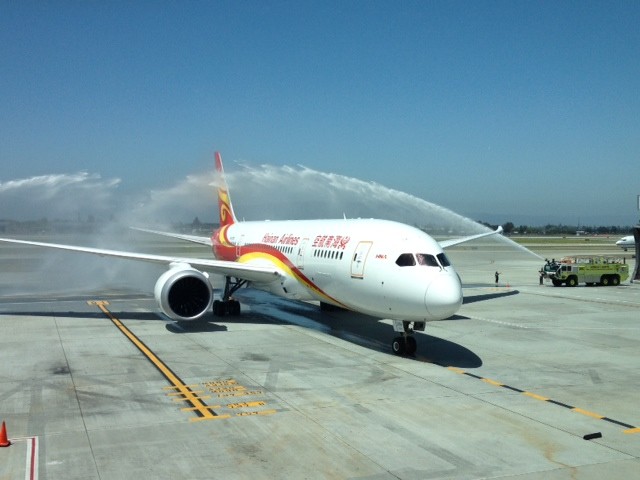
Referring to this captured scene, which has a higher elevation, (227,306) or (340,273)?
(340,273)

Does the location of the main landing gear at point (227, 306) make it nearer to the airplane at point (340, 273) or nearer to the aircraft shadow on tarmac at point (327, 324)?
the airplane at point (340, 273)

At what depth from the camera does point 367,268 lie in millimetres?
20125

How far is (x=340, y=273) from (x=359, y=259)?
1.15 meters

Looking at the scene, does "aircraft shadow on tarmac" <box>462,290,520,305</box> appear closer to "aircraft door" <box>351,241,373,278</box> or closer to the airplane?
the airplane

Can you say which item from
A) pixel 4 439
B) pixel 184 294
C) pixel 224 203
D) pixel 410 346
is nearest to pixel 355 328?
pixel 410 346

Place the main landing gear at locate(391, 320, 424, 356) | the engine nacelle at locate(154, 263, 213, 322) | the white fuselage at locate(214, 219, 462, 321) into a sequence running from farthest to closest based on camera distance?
the engine nacelle at locate(154, 263, 213, 322), the main landing gear at locate(391, 320, 424, 356), the white fuselage at locate(214, 219, 462, 321)

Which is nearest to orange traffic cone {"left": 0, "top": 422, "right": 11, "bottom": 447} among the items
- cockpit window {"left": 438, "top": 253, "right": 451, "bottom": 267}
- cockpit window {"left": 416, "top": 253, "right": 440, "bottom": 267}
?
cockpit window {"left": 416, "top": 253, "right": 440, "bottom": 267}

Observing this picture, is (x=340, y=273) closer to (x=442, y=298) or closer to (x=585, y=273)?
(x=442, y=298)

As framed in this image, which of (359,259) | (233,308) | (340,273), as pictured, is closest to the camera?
(359,259)

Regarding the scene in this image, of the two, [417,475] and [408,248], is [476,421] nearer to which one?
[417,475]

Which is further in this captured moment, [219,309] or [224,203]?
[224,203]

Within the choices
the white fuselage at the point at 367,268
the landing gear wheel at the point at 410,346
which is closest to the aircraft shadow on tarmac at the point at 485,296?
the white fuselage at the point at 367,268

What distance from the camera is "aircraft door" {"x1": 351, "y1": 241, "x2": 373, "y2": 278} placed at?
20.5 m

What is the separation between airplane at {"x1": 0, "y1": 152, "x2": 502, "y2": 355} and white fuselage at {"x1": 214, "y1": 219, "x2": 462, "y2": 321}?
0.09 feet
